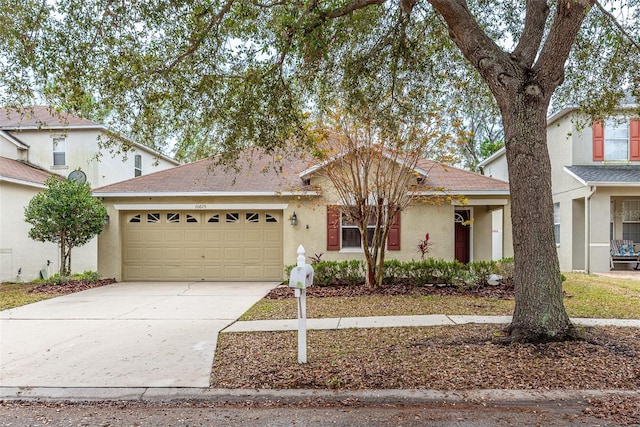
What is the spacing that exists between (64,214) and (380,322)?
9473mm

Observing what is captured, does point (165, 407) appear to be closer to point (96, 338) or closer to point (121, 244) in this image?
point (96, 338)

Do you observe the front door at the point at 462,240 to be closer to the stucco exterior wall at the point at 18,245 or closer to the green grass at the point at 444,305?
the green grass at the point at 444,305

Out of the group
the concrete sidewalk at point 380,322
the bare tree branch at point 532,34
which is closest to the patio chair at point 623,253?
the concrete sidewalk at point 380,322

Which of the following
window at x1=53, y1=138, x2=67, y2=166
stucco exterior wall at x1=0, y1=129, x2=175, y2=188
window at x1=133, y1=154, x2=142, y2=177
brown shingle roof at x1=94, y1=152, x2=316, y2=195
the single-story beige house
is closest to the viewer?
the single-story beige house

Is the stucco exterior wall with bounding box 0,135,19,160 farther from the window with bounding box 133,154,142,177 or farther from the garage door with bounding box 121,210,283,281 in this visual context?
the garage door with bounding box 121,210,283,281

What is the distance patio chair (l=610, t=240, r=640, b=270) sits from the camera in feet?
45.5

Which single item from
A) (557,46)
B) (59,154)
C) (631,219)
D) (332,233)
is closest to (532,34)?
(557,46)

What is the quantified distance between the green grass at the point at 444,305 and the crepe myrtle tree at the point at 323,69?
264 cm

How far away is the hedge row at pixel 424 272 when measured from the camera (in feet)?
34.5

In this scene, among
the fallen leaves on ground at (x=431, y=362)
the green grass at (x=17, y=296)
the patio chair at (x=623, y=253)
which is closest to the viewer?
the fallen leaves on ground at (x=431, y=362)

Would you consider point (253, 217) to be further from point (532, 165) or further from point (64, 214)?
point (532, 165)

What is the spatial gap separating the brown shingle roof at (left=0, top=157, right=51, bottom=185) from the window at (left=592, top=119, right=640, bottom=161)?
19261 mm

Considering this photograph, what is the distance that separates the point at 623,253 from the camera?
46.0 feet

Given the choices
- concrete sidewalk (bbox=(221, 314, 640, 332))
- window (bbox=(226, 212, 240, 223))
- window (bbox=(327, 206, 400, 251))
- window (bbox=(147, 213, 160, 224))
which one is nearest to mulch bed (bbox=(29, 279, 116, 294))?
window (bbox=(147, 213, 160, 224))
